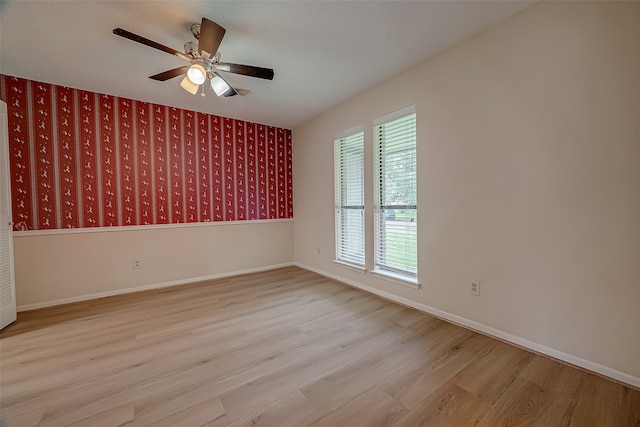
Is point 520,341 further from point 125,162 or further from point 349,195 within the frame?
point 125,162

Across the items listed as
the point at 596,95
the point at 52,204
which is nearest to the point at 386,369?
the point at 596,95

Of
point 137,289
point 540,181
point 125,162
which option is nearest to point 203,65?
point 125,162

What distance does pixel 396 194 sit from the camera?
118 inches

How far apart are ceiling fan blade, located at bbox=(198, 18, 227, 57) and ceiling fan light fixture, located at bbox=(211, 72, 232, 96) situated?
0.32m

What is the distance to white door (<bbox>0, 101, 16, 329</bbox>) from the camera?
247cm

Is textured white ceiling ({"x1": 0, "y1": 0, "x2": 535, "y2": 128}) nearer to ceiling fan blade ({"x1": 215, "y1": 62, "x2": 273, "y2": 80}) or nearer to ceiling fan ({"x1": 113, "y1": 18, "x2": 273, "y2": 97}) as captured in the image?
ceiling fan ({"x1": 113, "y1": 18, "x2": 273, "y2": 97})

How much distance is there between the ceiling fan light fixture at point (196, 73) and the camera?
200 cm

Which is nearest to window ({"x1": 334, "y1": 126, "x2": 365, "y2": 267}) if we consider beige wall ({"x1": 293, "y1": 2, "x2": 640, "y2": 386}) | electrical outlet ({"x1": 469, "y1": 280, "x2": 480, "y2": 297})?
beige wall ({"x1": 293, "y1": 2, "x2": 640, "y2": 386})

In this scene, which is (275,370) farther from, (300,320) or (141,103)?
(141,103)

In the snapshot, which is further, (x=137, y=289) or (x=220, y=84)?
(x=137, y=289)

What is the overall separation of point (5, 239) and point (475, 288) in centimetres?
447

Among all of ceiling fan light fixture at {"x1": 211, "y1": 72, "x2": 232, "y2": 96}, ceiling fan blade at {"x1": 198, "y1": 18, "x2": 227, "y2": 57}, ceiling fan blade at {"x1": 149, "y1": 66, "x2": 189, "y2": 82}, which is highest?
ceiling fan blade at {"x1": 198, "y1": 18, "x2": 227, "y2": 57}

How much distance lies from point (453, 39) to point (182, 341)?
348 cm

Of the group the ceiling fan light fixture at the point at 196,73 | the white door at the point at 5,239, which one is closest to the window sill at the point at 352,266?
the ceiling fan light fixture at the point at 196,73
